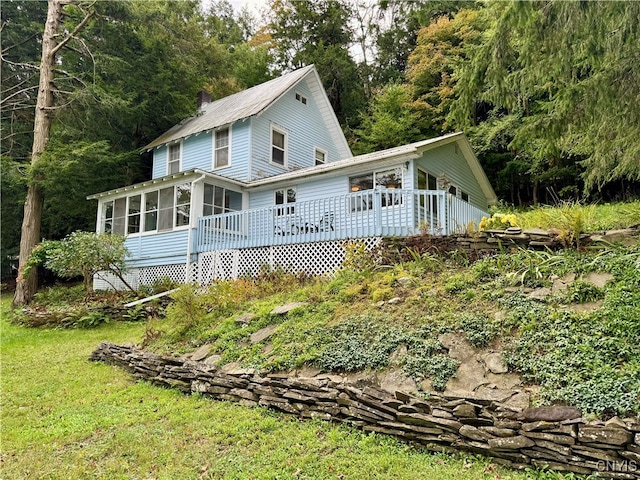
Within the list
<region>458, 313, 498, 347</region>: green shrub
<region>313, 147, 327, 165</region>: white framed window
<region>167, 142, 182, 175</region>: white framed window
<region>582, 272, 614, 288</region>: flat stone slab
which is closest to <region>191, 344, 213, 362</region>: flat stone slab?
<region>458, 313, 498, 347</region>: green shrub

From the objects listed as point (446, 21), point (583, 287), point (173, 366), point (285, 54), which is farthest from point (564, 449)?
point (285, 54)

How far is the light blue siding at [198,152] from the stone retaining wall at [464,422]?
39.1ft

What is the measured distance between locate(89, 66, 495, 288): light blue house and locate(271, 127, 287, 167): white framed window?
0.04 metres

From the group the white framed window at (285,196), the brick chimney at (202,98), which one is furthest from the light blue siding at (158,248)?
the brick chimney at (202,98)

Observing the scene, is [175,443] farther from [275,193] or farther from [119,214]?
[119,214]

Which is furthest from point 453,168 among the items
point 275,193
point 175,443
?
point 175,443

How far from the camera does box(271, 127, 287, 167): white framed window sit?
15484 millimetres

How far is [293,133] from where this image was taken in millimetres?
16359

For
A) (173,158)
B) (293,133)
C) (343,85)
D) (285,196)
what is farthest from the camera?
(343,85)

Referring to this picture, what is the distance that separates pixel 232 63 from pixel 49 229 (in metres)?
12.5

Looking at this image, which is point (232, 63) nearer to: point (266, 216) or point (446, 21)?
point (446, 21)

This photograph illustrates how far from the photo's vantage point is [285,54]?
1030 inches

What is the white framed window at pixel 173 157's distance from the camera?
53.5 ft

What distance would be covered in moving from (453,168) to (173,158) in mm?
10584
